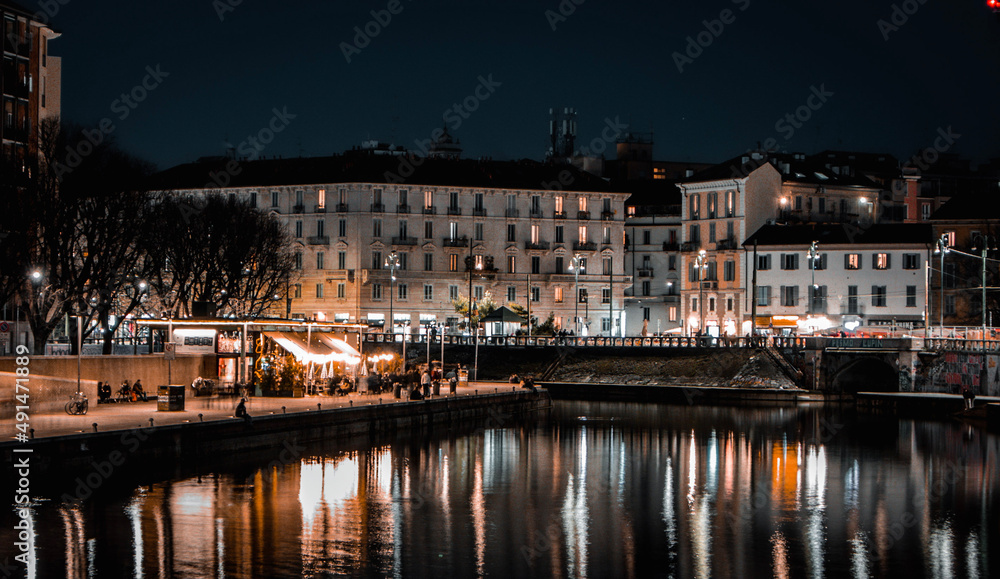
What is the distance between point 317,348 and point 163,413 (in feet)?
54.2

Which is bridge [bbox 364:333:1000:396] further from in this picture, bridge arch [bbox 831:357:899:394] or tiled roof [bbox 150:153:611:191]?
tiled roof [bbox 150:153:611:191]

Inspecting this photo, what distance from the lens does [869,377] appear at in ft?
314

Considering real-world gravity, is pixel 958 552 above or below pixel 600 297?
below

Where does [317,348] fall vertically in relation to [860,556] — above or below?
above

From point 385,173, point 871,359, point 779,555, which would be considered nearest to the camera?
point 779,555

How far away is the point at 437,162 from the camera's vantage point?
415 ft

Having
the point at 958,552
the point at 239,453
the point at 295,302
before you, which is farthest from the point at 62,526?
the point at 295,302

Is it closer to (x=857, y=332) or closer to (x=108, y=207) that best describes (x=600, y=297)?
(x=857, y=332)

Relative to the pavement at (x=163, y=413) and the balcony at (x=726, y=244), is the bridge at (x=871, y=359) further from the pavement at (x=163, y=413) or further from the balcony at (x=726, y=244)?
the pavement at (x=163, y=413)

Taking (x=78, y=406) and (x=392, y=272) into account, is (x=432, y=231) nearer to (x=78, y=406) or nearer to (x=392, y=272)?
(x=392, y=272)

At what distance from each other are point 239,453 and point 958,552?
87.0 ft

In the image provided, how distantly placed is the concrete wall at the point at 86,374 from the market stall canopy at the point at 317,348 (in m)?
3.67

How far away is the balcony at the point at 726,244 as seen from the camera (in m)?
123

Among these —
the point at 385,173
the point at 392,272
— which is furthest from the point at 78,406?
the point at 385,173
